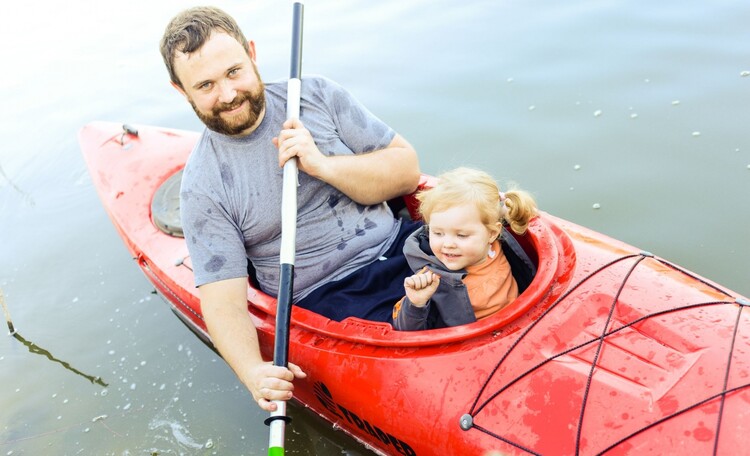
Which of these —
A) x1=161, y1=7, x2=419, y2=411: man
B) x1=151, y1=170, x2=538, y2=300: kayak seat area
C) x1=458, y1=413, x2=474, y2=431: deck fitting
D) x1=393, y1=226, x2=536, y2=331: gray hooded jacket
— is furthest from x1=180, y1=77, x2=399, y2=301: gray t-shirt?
x1=458, y1=413, x2=474, y2=431: deck fitting

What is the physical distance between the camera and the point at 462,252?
6.56 ft

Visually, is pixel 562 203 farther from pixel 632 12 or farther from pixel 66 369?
pixel 66 369

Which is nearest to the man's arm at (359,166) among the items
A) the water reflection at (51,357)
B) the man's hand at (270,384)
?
the man's hand at (270,384)

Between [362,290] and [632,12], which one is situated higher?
[632,12]

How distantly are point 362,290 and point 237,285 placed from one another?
455mm

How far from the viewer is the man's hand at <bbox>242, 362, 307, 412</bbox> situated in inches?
77.2

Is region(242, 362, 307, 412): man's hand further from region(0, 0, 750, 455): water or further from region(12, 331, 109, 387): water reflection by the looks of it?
region(12, 331, 109, 387): water reflection

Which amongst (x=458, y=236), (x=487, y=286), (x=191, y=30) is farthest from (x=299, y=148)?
(x=487, y=286)

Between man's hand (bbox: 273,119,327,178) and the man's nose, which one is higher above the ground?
the man's nose

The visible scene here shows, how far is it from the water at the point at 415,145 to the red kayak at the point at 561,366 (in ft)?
2.09

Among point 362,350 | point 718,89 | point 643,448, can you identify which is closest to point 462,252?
point 362,350

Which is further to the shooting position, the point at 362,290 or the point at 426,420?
the point at 362,290

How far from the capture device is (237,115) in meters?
2.18

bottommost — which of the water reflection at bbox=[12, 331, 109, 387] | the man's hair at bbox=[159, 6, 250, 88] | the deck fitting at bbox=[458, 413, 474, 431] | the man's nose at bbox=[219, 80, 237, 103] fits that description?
the water reflection at bbox=[12, 331, 109, 387]
